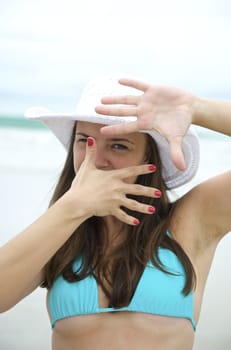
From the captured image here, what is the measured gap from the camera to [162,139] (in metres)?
1.51

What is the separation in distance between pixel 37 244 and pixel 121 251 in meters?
0.30

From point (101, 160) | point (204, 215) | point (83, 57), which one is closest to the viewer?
point (101, 160)

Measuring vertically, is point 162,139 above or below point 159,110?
below

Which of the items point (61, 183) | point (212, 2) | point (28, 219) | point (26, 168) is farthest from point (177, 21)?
point (61, 183)

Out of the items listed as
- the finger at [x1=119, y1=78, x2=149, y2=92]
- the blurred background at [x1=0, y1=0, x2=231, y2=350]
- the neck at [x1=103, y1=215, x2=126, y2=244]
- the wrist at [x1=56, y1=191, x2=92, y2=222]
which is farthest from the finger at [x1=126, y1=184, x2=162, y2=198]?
the blurred background at [x1=0, y1=0, x2=231, y2=350]

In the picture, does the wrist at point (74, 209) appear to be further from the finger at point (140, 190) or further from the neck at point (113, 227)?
the neck at point (113, 227)

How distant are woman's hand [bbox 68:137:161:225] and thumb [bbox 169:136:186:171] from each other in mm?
157

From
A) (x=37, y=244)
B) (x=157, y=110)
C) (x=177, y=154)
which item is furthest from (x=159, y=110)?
(x=37, y=244)

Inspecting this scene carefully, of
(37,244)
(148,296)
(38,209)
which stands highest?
(37,244)

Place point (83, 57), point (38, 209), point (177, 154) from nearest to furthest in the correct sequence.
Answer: point (177, 154) < point (38, 209) < point (83, 57)

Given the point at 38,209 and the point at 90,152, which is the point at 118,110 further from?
the point at 38,209

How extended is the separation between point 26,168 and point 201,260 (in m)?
2.42

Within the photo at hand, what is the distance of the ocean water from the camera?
2.74 metres

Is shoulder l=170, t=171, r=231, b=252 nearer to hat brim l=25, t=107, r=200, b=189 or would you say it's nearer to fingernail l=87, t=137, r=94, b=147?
hat brim l=25, t=107, r=200, b=189
